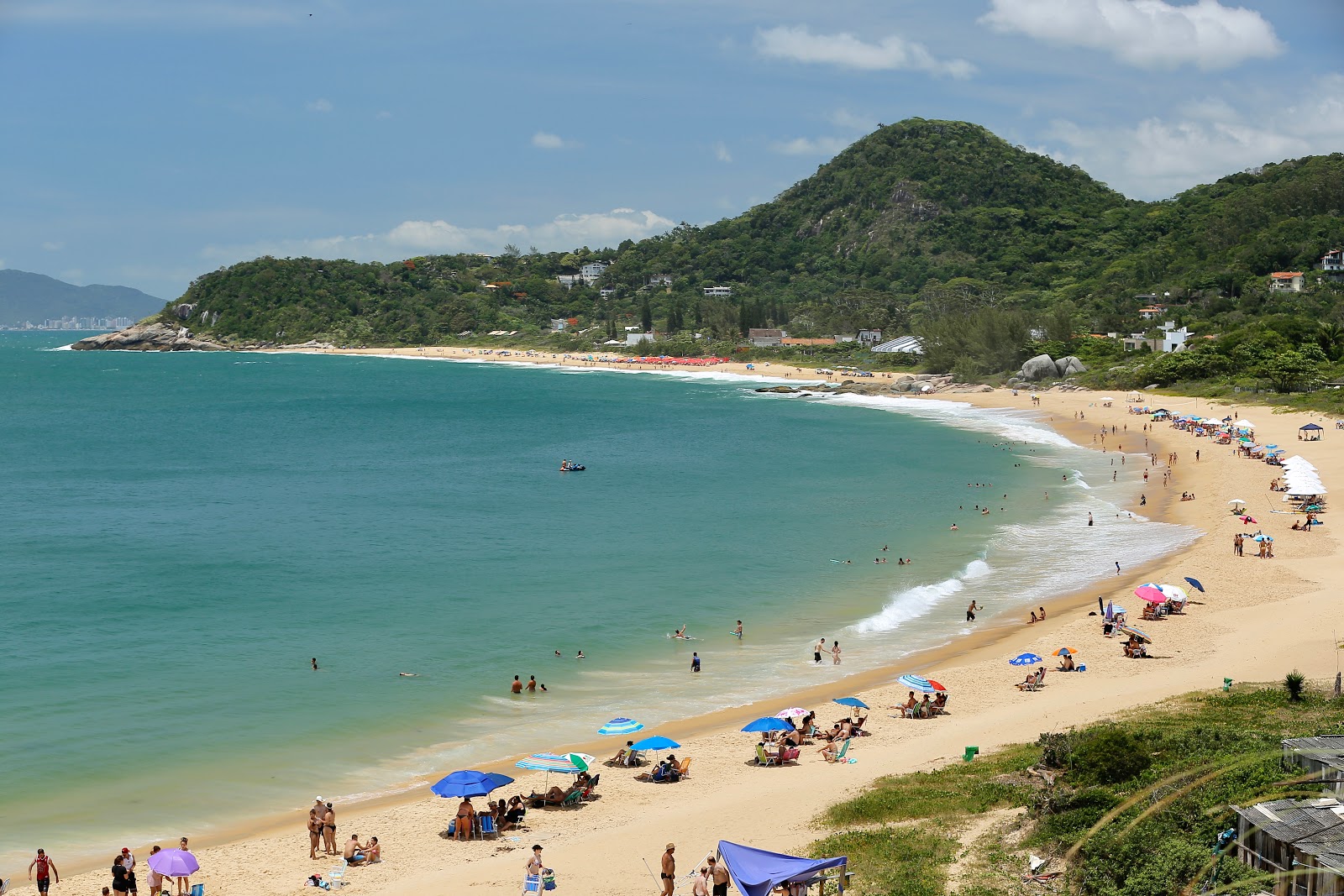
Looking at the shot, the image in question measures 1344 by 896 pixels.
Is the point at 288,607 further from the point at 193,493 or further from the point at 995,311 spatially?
the point at 995,311

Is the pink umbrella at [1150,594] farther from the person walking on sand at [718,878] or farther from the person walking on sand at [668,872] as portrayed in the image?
the person walking on sand at [668,872]

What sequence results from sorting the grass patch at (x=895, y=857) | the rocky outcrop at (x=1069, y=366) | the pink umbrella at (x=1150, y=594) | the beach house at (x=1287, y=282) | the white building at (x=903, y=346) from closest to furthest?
the grass patch at (x=895, y=857), the pink umbrella at (x=1150, y=594), the rocky outcrop at (x=1069, y=366), the beach house at (x=1287, y=282), the white building at (x=903, y=346)

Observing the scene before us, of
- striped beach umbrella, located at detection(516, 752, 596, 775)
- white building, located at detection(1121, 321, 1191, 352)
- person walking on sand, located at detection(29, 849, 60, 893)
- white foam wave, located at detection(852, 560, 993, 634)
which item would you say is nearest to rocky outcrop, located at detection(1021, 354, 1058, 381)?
white building, located at detection(1121, 321, 1191, 352)

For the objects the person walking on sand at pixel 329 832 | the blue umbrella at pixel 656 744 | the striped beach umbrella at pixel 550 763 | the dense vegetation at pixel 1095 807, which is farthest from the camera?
the blue umbrella at pixel 656 744

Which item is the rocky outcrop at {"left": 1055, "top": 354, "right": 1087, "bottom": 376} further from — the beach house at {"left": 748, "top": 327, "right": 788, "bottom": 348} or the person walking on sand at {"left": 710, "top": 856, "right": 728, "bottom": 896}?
the person walking on sand at {"left": 710, "top": 856, "right": 728, "bottom": 896}

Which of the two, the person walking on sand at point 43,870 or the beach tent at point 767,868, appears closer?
the beach tent at point 767,868

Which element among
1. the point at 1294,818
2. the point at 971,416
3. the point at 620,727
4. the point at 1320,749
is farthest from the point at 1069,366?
the point at 1294,818

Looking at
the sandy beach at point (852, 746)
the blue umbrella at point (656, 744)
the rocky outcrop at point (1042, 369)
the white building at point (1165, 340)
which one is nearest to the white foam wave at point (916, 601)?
the sandy beach at point (852, 746)

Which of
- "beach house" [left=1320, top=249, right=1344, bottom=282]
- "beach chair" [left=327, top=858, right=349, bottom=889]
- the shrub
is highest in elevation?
"beach house" [left=1320, top=249, right=1344, bottom=282]
